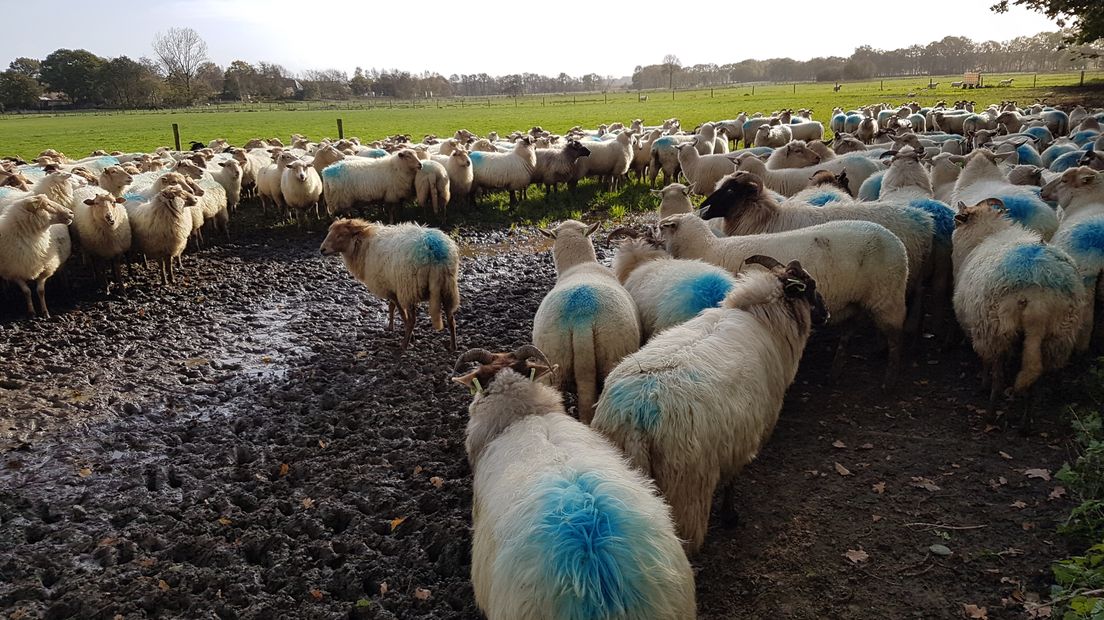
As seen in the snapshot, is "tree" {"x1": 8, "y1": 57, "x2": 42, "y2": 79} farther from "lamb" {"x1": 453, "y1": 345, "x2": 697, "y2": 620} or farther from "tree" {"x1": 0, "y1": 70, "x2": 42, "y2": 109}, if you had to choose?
"lamb" {"x1": 453, "y1": 345, "x2": 697, "y2": 620}

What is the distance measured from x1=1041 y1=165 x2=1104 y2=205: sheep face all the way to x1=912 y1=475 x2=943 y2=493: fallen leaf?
4961mm

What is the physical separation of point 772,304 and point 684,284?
3.33 feet

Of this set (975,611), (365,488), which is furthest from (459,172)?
(975,611)

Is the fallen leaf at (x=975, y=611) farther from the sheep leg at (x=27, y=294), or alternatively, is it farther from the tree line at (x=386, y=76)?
the tree line at (x=386, y=76)

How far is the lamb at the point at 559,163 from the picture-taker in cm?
1609

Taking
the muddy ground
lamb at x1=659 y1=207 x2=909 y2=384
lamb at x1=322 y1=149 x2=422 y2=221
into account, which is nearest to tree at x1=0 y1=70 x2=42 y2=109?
lamb at x1=322 y1=149 x2=422 y2=221

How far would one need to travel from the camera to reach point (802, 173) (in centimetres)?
1073

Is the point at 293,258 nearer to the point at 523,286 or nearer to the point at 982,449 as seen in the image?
the point at 523,286

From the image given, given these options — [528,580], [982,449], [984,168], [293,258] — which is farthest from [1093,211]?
[293,258]

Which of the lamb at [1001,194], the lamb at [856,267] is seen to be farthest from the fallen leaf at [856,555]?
the lamb at [1001,194]

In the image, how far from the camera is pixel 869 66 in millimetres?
101250

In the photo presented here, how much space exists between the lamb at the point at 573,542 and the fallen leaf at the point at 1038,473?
3562mm

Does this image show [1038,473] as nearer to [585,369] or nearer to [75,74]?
[585,369]

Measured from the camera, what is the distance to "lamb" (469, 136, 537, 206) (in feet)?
49.5
